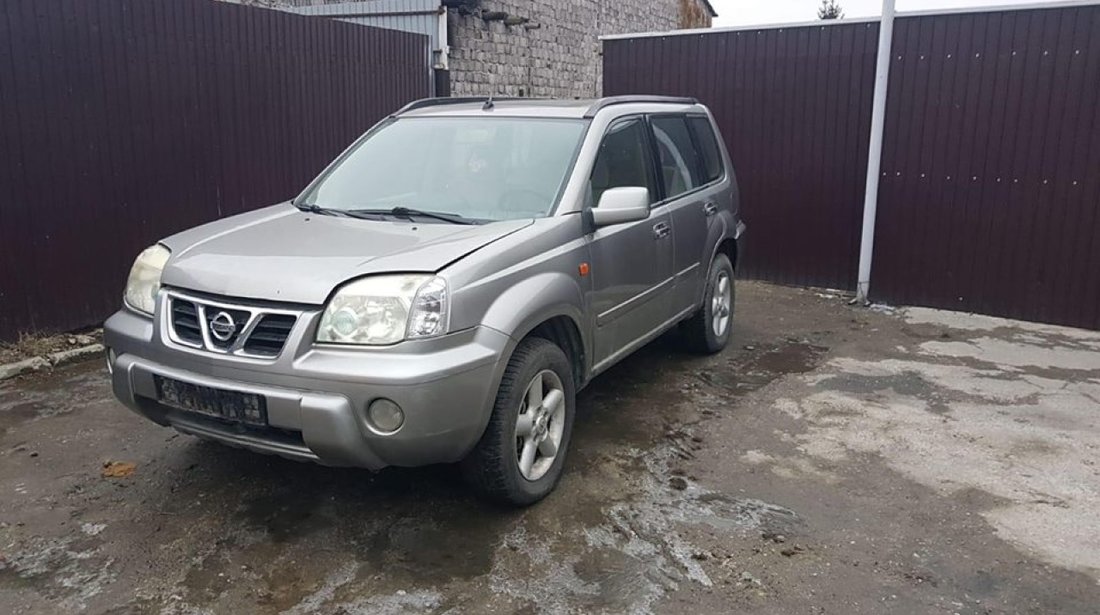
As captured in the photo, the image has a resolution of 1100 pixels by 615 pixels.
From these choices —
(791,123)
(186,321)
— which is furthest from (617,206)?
(791,123)

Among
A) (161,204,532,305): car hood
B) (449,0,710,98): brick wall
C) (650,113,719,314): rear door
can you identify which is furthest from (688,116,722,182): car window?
(449,0,710,98): brick wall

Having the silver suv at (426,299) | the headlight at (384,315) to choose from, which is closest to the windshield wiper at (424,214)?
the silver suv at (426,299)

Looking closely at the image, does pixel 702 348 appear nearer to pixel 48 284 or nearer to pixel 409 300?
pixel 409 300

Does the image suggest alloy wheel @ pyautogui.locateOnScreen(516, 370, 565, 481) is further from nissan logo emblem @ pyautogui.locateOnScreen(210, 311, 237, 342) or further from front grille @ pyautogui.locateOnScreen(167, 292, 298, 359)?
nissan logo emblem @ pyautogui.locateOnScreen(210, 311, 237, 342)

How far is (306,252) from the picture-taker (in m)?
3.56

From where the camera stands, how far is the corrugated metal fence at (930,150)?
23.3 ft

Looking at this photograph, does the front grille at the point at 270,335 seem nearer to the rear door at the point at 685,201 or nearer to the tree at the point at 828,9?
the rear door at the point at 685,201

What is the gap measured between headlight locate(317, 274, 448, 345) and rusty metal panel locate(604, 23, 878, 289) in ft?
19.8

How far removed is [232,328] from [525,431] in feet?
4.19

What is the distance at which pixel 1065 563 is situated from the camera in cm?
347

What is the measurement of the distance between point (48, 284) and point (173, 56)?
79.8 inches

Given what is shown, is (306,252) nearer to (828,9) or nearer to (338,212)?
(338,212)

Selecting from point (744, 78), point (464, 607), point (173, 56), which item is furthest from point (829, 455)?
point (173, 56)

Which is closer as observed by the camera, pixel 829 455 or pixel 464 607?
pixel 464 607
